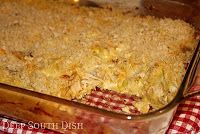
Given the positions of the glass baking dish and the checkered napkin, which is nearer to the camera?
the glass baking dish

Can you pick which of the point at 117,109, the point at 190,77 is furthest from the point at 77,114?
the point at 190,77

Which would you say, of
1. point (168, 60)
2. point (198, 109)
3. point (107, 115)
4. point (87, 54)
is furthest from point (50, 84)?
point (198, 109)

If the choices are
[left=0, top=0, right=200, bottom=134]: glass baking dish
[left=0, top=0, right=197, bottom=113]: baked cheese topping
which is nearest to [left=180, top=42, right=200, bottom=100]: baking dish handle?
[left=0, top=0, right=200, bottom=134]: glass baking dish

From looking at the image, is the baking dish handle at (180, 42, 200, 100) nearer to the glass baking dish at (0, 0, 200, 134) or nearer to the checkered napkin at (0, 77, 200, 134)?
the glass baking dish at (0, 0, 200, 134)

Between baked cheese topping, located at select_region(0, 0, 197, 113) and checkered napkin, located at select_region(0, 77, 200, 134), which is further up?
baked cheese topping, located at select_region(0, 0, 197, 113)

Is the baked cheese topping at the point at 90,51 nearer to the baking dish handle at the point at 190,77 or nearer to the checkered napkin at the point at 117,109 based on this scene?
the checkered napkin at the point at 117,109

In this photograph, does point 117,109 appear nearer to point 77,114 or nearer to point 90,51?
point 77,114

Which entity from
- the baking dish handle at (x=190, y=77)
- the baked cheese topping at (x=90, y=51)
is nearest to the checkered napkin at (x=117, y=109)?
the baked cheese topping at (x=90, y=51)

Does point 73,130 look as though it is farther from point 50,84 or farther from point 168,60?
point 168,60

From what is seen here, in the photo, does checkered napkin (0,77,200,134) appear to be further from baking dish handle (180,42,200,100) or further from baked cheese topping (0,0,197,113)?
baking dish handle (180,42,200,100)
